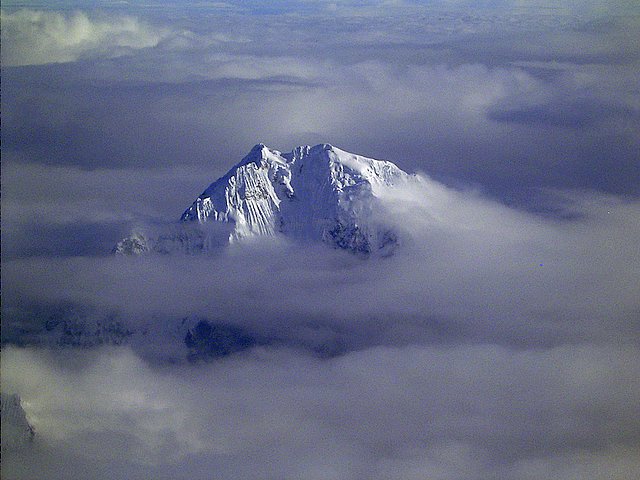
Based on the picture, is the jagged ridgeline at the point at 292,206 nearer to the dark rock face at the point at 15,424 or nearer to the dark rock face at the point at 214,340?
the dark rock face at the point at 214,340

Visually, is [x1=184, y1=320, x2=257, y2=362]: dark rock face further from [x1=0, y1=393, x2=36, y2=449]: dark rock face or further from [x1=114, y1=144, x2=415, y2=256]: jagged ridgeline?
[x1=0, y1=393, x2=36, y2=449]: dark rock face

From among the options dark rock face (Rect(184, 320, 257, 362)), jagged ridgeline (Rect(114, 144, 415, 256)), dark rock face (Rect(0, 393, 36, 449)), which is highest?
jagged ridgeline (Rect(114, 144, 415, 256))

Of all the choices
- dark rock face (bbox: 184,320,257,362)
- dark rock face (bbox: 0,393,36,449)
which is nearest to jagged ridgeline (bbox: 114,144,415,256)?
dark rock face (bbox: 184,320,257,362)

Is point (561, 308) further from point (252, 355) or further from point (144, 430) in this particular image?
point (144, 430)

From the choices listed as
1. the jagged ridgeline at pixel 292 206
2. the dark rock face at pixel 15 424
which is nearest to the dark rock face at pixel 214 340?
the jagged ridgeline at pixel 292 206

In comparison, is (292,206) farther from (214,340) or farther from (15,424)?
(15,424)

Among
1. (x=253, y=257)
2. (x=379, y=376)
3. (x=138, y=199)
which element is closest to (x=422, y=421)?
(x=379, y=376)

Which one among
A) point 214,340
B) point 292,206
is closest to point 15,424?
point 214,340

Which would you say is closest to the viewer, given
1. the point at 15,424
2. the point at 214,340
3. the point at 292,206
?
the point at 15,424
